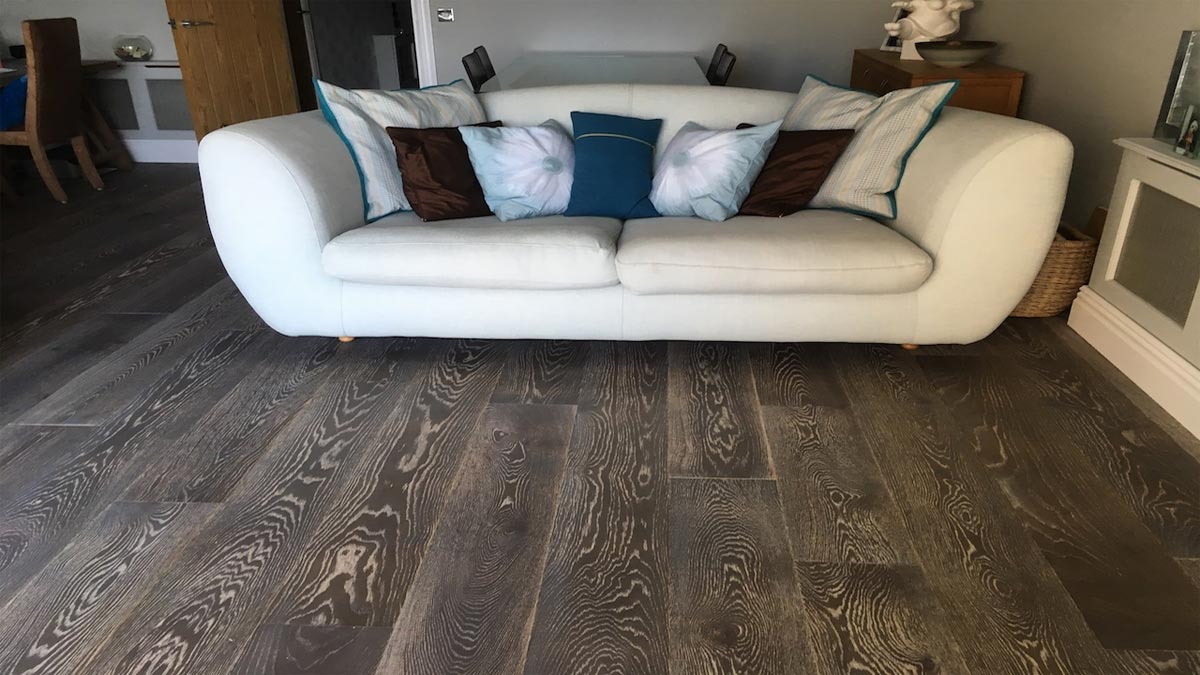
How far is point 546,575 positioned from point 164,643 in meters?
0.69

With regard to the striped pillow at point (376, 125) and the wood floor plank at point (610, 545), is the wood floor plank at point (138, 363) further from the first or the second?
the wood floor plank at point (610, 545)

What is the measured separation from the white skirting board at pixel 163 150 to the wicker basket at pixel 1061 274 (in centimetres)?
526

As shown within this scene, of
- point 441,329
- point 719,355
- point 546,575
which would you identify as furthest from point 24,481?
point 719,355

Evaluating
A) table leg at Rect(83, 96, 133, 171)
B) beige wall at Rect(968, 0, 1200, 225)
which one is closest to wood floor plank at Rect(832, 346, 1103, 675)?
beige wall at Rect(968, 0, 1200, 225)

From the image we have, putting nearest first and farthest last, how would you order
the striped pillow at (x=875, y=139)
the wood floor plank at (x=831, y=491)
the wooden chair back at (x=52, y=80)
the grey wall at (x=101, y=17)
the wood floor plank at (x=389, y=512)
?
1. the wood floor plank at (x=389, y=512)
2. the wood floor plank at (x=831, y=491)
3. the striped pillow at (x=875, y=139)
4. the wooden chair back at (x=52, y=80)
5. the grey wall at (x=101, y=17)

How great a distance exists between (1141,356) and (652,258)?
142 centimetres

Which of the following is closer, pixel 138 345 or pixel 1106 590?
pixel 1106 590

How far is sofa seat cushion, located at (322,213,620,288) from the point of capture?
2209mm

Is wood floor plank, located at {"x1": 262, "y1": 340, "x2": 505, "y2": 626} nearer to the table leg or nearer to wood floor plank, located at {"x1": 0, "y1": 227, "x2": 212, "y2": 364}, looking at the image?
wood floor plank, located at {"x1": 0, "y1": 227, "x2": 212, "y2": 364}

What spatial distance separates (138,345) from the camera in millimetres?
2549

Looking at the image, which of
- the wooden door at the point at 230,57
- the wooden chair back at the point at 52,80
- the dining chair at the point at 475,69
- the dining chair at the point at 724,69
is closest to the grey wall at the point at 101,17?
the wooden door at the point at 230,57

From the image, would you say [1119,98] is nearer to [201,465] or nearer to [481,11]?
[201,465]

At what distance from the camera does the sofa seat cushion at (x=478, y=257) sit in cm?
221

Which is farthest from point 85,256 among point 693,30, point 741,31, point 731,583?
point 741,31
